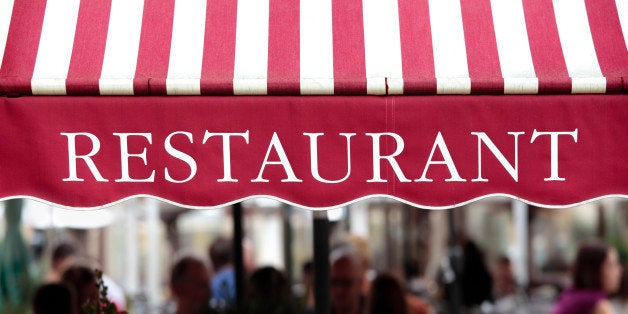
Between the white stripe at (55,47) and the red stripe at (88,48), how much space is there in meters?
0.02

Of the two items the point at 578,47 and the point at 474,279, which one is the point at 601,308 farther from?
the point at 474,279

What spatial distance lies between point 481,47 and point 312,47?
67 centimetres

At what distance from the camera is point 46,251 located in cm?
1534

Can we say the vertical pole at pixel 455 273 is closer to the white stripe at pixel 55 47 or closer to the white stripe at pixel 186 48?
the white stripe at pixel 186 48

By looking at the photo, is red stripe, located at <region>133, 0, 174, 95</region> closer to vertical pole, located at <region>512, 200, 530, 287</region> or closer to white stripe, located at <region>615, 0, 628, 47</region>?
white stripe, located at <region>615, 0, 628, 47</region>

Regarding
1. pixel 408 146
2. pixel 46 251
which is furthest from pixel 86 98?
pixel 46 251

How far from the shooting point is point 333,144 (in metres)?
3.41

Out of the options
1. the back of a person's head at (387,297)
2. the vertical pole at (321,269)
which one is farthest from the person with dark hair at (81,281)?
the vertical pole at (321,269)

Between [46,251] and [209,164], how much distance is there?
1269 centimetres

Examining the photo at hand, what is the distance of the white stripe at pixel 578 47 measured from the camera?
339 centimetres

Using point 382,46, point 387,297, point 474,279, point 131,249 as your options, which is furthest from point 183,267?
point 131,249

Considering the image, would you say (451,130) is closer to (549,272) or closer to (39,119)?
(39,119)

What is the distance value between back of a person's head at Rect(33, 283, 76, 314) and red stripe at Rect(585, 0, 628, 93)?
3.28 meters

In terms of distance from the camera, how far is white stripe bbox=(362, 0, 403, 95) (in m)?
3.39
